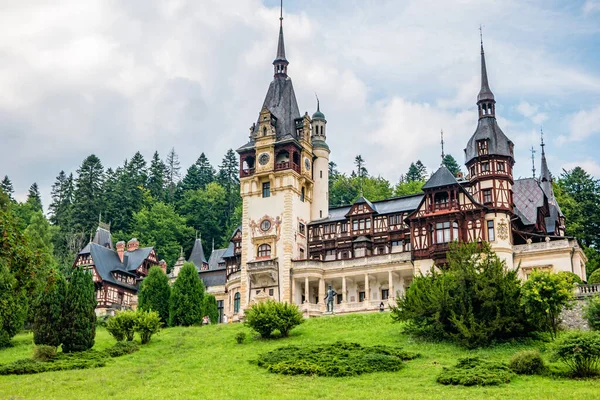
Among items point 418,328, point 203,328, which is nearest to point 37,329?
point 203,328

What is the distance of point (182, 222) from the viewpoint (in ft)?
338

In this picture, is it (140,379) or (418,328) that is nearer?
(140,379)

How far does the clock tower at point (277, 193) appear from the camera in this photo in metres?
64.2

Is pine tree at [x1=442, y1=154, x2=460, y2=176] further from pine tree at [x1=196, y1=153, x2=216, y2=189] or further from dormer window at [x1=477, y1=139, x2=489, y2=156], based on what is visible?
dormer window at [x1=477, y1=139, x2=489, y2=156]

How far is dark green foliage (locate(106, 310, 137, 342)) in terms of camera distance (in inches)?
1775

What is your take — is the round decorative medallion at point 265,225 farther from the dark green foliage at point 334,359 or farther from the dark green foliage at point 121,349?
the dark green foliage at point 334,359

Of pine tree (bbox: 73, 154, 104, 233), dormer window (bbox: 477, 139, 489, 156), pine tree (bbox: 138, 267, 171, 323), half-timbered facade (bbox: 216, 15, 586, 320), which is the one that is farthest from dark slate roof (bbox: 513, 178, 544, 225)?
pine tree (bbox: 73, 154, 104, 233)

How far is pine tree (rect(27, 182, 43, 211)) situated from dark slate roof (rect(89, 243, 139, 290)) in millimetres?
28188

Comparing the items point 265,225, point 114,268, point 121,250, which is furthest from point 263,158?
point 121,250

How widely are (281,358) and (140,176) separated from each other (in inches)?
3307

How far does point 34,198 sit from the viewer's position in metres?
114

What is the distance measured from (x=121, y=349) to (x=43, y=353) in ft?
→ 13.9

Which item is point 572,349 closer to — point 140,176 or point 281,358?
point 281,358

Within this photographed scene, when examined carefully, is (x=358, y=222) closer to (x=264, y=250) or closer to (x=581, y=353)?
(x=264, y=250)
